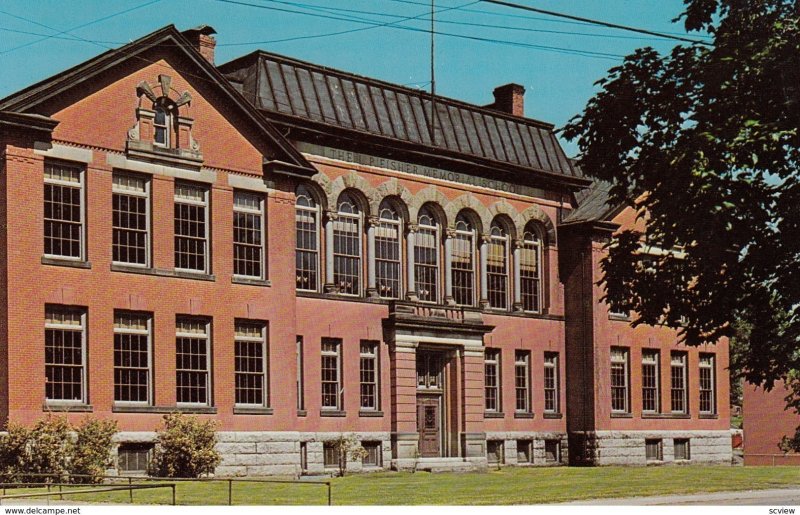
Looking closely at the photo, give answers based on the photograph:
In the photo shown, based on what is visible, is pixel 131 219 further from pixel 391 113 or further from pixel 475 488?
pixel 391 113

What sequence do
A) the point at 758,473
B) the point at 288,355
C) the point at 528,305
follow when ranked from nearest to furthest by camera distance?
the point at 288,355
the point at 758,473
the point at 528,305

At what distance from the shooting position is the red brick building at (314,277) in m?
32.9

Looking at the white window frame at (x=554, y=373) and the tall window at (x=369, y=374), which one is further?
the white window frame at (x=554, y=373)

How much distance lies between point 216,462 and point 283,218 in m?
7.41

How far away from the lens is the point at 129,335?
3409 cm

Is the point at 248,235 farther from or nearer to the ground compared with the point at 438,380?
farther from the ground

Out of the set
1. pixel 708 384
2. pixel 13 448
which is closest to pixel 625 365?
pixel 708 384

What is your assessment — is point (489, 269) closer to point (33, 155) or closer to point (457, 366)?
point (457, 366)

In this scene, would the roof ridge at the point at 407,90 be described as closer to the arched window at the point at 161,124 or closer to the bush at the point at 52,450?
the arched window at the point at 161,124

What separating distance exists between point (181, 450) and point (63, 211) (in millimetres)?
6742

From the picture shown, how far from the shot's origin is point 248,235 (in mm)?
37000

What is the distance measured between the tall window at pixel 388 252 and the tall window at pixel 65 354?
11.4 m

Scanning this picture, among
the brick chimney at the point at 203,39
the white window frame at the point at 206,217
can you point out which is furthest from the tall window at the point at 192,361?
the brick chimney at the point at 203,39

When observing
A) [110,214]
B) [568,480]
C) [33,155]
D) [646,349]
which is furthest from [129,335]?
[646,349]
